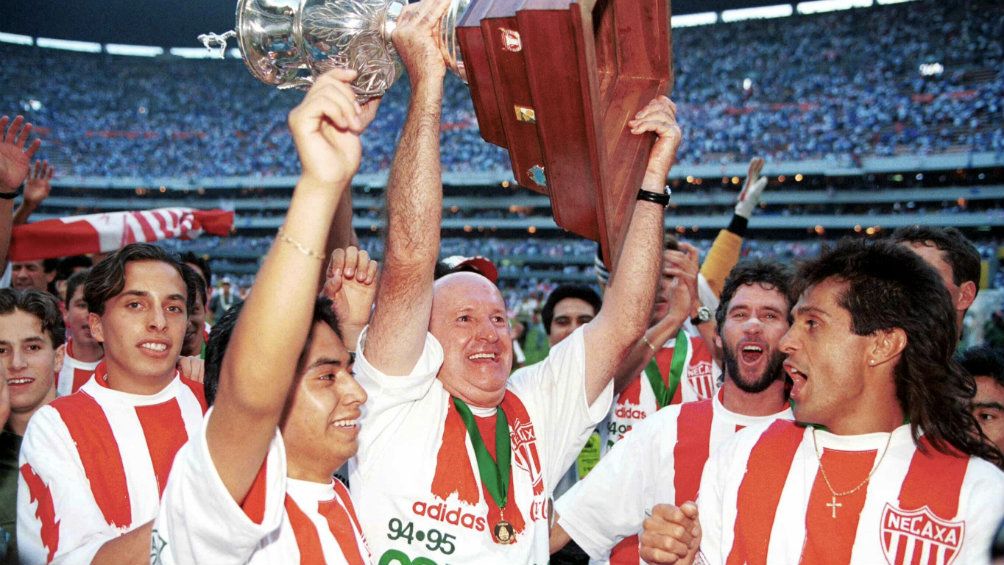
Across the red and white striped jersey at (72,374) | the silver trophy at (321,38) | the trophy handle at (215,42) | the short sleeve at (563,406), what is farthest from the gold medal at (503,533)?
the red and white striped jersey at (72,374)

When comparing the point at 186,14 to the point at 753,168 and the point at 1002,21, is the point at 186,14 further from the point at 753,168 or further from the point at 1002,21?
the point at 753,168

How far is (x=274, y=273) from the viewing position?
138 centimetres

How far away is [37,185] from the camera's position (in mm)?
4625

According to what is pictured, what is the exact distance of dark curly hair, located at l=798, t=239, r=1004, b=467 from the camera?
2.21m

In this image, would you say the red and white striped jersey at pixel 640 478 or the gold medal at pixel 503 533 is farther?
the red and white striped jersey at pixel 640 478

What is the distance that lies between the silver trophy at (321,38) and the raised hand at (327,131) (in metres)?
0.46

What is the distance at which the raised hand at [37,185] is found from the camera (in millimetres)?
4617

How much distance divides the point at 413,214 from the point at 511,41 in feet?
2.53

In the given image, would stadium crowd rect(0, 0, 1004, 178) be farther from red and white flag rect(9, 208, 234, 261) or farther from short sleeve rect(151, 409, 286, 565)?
short sleeve rect(151, 409, 286, 565)

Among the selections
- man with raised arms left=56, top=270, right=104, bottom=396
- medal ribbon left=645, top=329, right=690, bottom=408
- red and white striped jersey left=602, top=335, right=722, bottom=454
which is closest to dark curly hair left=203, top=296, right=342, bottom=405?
man with raised arms left=56, top=270, right=104, bottom=396

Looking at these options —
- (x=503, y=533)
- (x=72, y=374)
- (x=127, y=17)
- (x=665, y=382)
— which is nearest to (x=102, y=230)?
(x=72, y=374)

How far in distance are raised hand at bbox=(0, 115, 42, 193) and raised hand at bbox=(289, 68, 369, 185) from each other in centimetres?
251

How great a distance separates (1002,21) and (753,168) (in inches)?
1390

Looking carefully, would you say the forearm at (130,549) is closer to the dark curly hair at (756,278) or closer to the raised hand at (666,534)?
the raised hand at (666,534)
